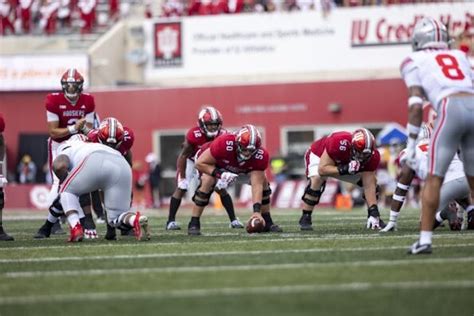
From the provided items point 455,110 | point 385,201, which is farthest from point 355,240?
point 385,201

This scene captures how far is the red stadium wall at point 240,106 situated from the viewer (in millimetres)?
28812

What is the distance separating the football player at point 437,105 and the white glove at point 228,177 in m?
3.88

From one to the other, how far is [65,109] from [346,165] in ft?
10.3

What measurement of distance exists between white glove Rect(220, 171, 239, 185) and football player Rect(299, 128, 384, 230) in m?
0.80

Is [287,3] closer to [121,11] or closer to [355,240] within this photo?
[121,11]

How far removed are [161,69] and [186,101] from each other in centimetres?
172

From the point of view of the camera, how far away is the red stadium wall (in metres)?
28.8

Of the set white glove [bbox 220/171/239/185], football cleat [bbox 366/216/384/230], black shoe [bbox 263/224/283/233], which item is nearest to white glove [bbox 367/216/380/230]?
football cleat [bbox 366/216/384/230]

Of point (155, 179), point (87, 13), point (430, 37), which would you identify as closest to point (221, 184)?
point (430, 37)

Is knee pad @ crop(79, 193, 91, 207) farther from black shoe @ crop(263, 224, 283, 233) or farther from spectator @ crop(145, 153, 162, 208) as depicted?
spectator @ crop(145, 153, 162, 208)

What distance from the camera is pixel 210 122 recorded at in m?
13.9

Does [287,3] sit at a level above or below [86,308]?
above

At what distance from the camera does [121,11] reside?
1284 inches

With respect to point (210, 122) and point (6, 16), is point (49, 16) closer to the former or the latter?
point (6, 16)
